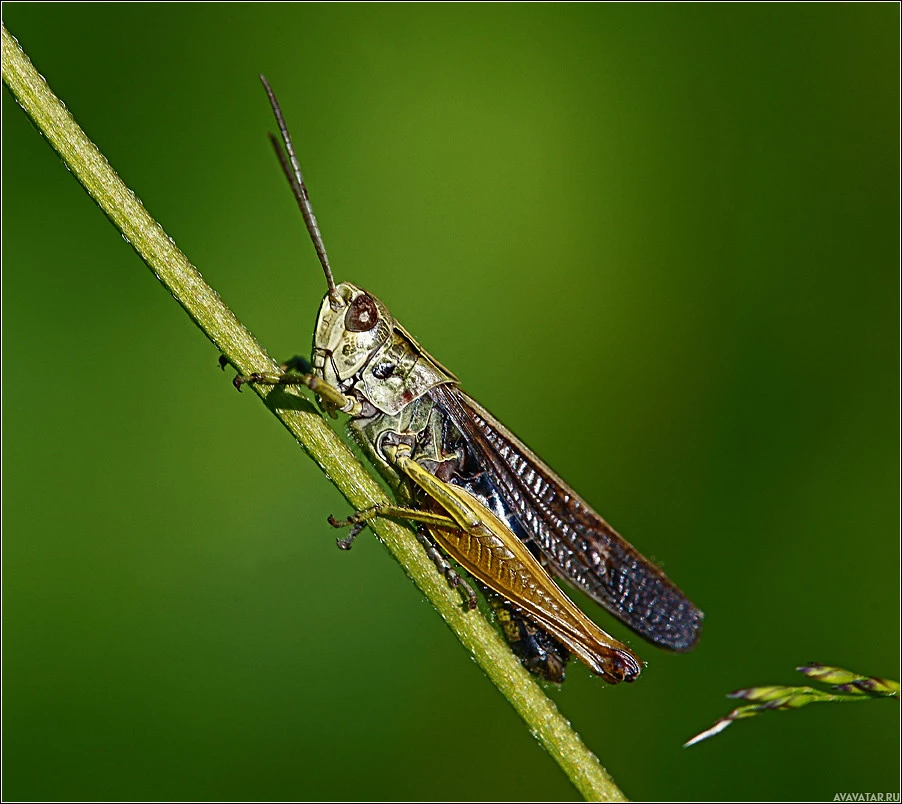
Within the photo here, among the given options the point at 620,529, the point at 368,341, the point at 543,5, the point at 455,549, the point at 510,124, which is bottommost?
the point at 620,529

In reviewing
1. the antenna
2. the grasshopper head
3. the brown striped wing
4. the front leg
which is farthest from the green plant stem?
the brown striped wing

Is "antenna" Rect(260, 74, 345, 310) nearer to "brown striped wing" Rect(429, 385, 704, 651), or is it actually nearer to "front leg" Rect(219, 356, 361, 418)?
"front leg" Rect(219, 356, 361, 418)

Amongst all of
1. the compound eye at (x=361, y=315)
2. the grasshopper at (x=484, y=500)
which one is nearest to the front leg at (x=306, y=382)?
the grasshopper at (x=484, y=500)

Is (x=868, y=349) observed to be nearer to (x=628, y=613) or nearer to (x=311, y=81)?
(x=628, y=613)

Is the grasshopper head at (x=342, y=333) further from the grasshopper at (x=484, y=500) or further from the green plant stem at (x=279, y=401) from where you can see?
the green plant stem at (x=279, y=401)

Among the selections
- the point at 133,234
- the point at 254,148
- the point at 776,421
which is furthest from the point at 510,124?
the point at 133,234

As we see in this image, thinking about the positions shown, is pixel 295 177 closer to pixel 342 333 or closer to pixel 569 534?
pixel 342 333

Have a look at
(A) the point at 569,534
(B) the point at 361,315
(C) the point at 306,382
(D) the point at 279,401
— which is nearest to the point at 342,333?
(B) the point at 361,315
